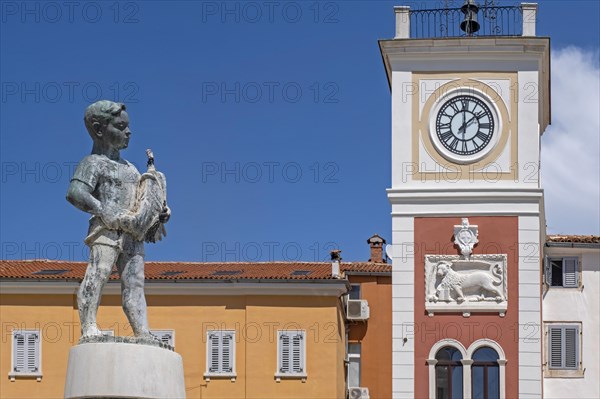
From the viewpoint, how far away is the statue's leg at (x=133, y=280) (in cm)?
1711

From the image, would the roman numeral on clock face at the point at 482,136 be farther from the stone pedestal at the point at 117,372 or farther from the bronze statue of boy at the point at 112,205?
the stone pedestal at the point at 117,372

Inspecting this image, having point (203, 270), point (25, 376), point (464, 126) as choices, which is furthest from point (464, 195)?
point (25, 376)

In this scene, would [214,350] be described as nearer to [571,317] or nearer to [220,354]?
[220,354]

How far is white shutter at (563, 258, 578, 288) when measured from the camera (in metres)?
46.0

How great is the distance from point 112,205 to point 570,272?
101ft

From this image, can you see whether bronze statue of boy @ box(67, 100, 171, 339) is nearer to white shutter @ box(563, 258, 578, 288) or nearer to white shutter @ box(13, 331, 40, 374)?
white shutter @ box(563, 258, 578, 288)

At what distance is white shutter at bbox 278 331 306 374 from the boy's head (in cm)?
3080

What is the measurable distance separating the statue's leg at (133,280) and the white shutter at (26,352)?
30.9m

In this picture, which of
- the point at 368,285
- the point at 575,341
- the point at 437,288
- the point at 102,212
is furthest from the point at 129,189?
the point at 368,285

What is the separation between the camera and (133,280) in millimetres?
17203

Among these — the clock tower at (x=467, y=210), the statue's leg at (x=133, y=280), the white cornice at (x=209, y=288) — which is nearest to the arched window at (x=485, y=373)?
the clock tower at (x=467, y=210)

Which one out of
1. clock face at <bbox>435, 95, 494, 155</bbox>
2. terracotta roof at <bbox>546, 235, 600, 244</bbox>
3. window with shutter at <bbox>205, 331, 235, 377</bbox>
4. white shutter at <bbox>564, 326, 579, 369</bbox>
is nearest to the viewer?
clock face at <bbox>435, 95, 494, 155</bbox>

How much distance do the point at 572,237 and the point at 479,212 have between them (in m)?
5.01

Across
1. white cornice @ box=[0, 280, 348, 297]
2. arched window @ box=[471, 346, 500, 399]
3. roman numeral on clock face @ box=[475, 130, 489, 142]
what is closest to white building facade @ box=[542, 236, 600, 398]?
arched window @ box=[471, 346, 500, 399]
